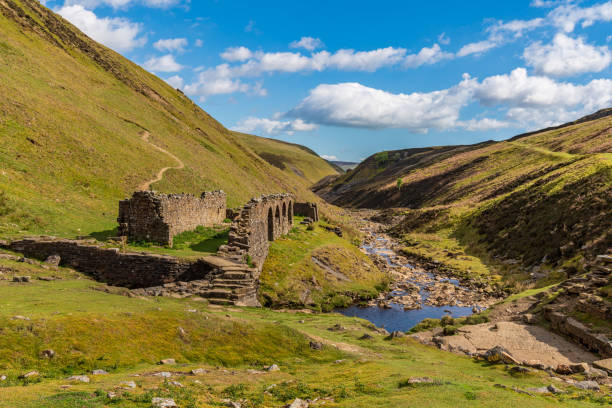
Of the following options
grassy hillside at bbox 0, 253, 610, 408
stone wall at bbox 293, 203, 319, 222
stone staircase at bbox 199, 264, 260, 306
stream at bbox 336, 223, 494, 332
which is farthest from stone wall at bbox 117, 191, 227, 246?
stone wall at bbox 293, 203, 319, 222

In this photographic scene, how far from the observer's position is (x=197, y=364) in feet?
43.9

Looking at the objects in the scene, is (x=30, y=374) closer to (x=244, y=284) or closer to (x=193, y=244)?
(x=244, y=284)

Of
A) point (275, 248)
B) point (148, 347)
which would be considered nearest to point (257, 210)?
point (275, 248)

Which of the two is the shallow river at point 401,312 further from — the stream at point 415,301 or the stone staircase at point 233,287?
the stone staircase at point 233,287

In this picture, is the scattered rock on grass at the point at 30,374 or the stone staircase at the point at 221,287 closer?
the scattered rock on grass at the point at 30,374

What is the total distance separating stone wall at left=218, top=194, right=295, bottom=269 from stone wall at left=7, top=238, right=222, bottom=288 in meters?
3.69

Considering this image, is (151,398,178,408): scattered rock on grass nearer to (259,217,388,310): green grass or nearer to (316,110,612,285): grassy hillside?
(259,217,388,310): green grass

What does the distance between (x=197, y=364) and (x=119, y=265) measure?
13.0 meters

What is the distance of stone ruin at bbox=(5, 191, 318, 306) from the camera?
22688mm

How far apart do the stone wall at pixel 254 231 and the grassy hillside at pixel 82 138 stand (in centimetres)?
1169

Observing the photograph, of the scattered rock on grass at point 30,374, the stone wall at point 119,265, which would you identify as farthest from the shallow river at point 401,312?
the scattered rock on grass at point 30,374

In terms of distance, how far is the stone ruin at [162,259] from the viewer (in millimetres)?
22688

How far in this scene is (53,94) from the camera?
58656 mm

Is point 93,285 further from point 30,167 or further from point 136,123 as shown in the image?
point 136,123
